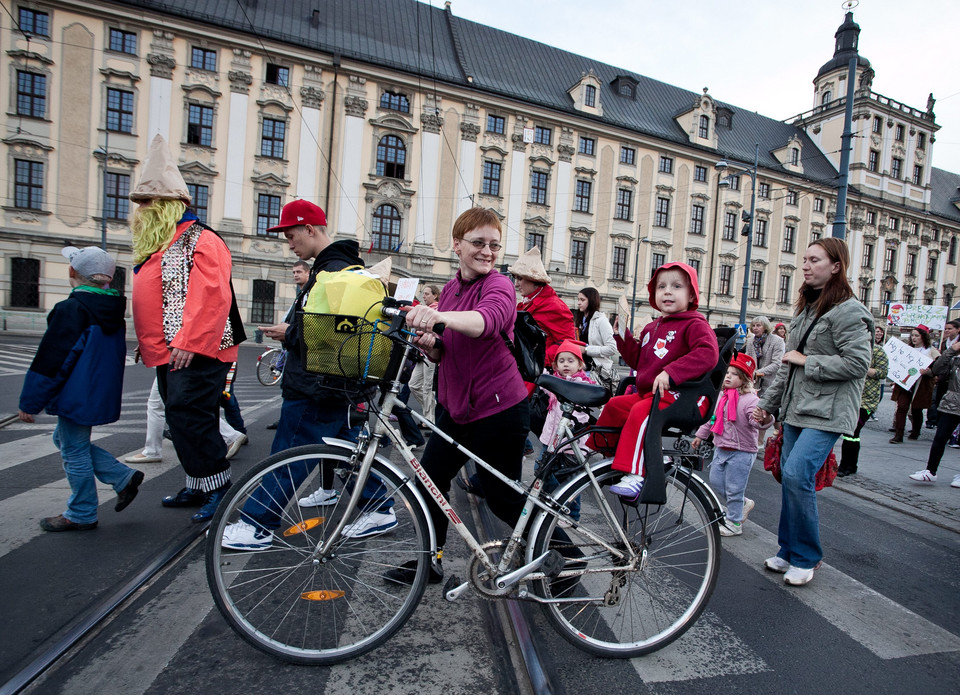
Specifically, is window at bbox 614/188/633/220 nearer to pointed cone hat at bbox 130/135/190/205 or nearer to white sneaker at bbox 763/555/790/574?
white sneaker at bbox 763/555/790/574

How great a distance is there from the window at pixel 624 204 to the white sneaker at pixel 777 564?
36.9 metres

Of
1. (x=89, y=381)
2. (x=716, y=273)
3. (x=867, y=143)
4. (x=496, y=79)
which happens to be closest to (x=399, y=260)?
(x=496, y=79)

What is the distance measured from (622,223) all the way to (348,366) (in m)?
38.7

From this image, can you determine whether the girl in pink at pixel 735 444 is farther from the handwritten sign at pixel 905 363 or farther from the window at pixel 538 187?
the window at pixel 538 187

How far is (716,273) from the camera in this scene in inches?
1676

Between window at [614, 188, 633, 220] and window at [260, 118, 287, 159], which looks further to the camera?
window at [614, 188, 633, 220]

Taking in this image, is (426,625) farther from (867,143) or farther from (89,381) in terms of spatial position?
(867,143)

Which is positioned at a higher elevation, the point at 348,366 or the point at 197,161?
the point at 197,161

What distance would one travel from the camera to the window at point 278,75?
98.9ft

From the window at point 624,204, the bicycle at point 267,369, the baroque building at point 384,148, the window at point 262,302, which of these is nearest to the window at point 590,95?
the baroque building at point 384,148

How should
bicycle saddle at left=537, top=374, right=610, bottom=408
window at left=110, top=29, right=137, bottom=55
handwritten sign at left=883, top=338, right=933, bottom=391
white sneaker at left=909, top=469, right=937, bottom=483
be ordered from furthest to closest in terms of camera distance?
window at left=110, top=29, right=137, bottom=55 < handwritten sign at left=883, top=338, right=933, bottom=391 < white sneaker at left=909, top=469, right=937, bottom=483 < bicycle saddle at left=537, top=374, right=610, bottom=408

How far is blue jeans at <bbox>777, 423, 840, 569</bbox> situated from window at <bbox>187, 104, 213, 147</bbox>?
1269 inches

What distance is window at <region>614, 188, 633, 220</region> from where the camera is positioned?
38500 millimetres

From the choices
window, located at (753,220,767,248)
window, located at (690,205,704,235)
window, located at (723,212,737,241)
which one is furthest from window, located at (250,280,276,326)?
A: window, located at (753,220,767,248)
